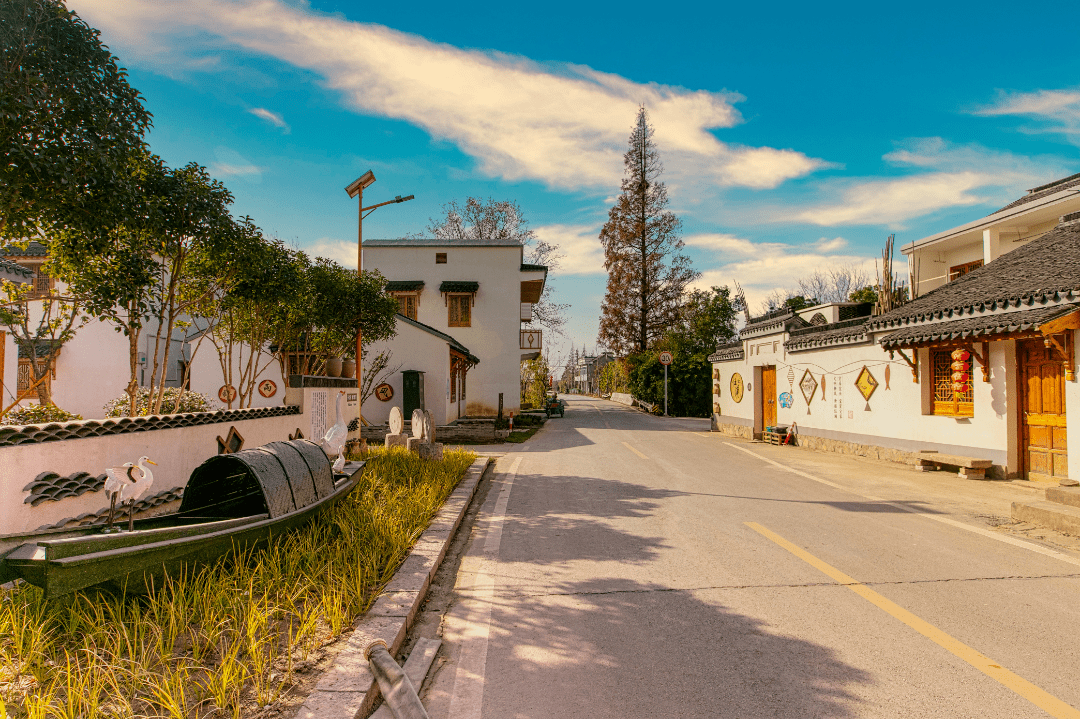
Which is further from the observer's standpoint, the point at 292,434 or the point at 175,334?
the point at 175,334

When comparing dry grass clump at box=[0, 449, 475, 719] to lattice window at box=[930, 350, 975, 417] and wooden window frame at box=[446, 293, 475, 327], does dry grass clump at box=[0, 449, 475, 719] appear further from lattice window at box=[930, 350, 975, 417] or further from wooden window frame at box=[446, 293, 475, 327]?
wooden window frame at box=[446, 293, 475, 327]

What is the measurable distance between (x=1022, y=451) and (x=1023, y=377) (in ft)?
4.51

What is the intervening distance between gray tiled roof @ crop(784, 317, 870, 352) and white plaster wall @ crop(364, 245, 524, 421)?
15.3 m

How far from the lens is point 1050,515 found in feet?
22.8

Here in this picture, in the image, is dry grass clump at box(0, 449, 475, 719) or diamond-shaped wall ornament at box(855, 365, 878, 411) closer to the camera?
dry grass clump at box(0, 449, 475, 719)

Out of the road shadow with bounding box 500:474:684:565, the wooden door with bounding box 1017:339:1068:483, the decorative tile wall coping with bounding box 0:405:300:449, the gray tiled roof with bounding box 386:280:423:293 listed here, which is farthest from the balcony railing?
the decorative tile wall coping with bounding box 0:405:300:449

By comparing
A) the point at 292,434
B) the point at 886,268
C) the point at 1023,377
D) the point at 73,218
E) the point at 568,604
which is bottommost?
the point at 568,604

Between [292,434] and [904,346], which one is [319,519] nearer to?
[292,434]

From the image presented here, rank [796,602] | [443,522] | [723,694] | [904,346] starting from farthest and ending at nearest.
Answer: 1. [904,346]
2. [443,522]
3. [796,602]
4. [723,694]

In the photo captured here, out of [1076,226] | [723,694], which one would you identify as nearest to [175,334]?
[723,694]

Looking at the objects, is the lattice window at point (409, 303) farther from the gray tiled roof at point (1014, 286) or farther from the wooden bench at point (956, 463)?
the wooden bench at point (956, 463)

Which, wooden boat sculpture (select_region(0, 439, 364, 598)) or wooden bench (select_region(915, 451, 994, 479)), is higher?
wooden boat sculpture (select_region(0, 439, 364, 598))

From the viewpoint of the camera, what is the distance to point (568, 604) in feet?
15.0

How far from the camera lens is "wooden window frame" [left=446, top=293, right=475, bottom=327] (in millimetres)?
30938
